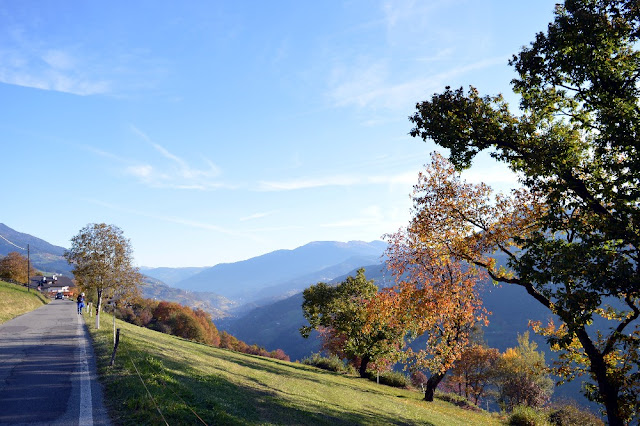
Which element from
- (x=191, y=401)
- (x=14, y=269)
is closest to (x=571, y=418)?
Result: (x=191, y=401)

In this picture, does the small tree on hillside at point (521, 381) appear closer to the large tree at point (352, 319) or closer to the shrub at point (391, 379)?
the shrub at point (391, 379)

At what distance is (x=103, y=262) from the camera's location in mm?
38125

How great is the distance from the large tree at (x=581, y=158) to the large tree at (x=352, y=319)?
96.5 feet

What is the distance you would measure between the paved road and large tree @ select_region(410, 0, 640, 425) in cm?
1527

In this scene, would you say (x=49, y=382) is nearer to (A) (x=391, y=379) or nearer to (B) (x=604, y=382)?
(B) (x=604, y=382)

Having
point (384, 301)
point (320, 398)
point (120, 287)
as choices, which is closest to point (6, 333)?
point (120, 287)

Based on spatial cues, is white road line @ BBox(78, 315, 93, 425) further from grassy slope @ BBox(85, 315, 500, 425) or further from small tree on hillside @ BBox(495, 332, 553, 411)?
small tree on hillside @ BBox(495, 332, 553, 411)

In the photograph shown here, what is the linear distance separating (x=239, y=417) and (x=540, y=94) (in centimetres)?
1700

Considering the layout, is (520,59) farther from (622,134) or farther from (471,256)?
(471,256)

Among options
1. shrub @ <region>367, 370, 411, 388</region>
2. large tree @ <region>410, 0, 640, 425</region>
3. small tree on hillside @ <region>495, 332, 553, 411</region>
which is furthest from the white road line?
small tree on hillside @ <region>495, 332, 553, 411</region>

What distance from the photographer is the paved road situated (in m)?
11.7

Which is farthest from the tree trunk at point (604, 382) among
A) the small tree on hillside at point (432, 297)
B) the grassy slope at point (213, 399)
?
the grassy slope at point (213, 399)

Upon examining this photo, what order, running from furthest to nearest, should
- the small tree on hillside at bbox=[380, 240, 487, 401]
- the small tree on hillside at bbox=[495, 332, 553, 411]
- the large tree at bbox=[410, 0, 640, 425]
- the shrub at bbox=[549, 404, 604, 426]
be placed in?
the small tree on hillside at bbox=[495, 332, 553, 411] → the shrub at bbox=[549, 404, 604, 426] → the small tree on hillside at bbox=[380, 240, 487, 401] → the large tree at bbox=[410, 0, 640, 425]

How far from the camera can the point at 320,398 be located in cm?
2220
